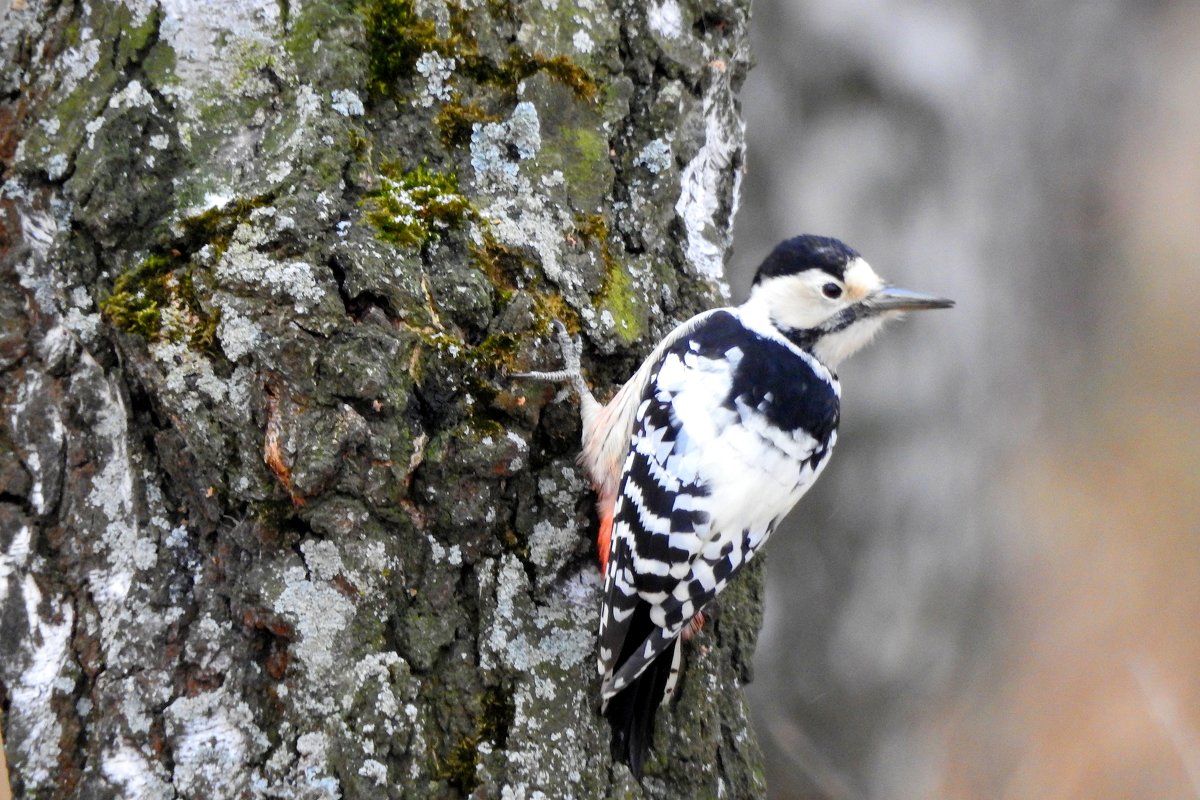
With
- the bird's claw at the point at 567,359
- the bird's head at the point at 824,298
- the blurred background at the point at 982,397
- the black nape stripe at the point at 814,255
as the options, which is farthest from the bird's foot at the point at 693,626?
the blurred background at the point at 982,397

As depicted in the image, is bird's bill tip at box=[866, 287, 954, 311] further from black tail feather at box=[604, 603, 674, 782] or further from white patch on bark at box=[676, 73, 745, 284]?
black tail feather at box=[604, 603, 674, 782]

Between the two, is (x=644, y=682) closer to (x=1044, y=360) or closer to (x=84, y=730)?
(x=84, y=730)

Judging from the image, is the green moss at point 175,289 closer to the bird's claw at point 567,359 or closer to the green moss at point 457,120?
the green moss at point 457,120

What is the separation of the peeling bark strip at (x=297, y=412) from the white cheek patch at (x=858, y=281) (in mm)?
685

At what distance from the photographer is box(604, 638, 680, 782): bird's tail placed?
193 centimetres

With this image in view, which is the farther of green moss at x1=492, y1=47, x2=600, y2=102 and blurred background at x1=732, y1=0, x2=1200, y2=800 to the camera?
blurred background at x1=732, y1=0, x2=1200, y2=800

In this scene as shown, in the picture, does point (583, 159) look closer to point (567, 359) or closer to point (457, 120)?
point (457, 120)

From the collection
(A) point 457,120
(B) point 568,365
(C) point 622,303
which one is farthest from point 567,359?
(A) point 457,120

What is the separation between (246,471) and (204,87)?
28.5 inches

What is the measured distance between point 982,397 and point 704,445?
60.3 inches

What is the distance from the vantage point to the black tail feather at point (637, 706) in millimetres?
1935

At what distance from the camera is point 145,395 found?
186 cm

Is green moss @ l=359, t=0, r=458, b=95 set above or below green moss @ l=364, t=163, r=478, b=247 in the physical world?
above

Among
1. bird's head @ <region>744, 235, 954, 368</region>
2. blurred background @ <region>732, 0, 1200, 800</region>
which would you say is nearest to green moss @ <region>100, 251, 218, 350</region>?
bird's head @ <region>744, 235, 954, 368</region>
